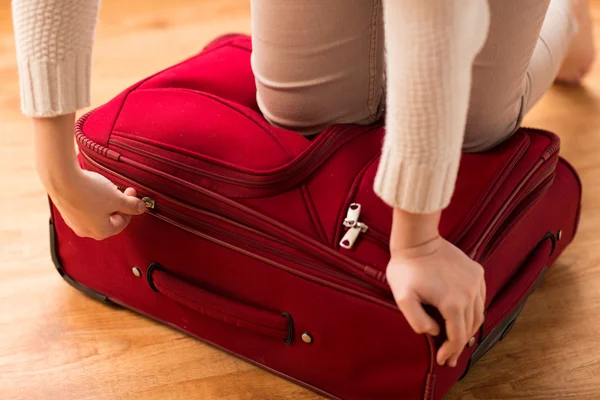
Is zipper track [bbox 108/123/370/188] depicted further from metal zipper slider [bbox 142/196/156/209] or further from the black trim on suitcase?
the black trim on suitcase

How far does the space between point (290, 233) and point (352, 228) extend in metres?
0.07

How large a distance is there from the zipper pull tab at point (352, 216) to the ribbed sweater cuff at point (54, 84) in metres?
0.30

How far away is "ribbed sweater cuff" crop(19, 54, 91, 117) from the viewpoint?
0.75 m

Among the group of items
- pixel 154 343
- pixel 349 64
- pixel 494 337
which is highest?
pixel 349 64

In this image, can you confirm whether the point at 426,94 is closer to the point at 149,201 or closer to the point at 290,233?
the point at 290,233

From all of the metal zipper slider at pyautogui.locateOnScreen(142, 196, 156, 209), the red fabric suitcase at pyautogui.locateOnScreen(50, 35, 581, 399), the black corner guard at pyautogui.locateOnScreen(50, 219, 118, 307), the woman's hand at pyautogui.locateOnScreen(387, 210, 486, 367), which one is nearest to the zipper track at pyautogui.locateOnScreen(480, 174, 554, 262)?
the red fabric suitcase at pyautogui.locateOnScreen(50, 35, 581, 399)

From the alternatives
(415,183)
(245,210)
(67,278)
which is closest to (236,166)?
(245,210)

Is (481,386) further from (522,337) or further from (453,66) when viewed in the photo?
(453,66)

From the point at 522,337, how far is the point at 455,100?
1.51ft

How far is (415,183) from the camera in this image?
2.20 feet

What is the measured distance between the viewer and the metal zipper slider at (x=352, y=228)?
796 mm

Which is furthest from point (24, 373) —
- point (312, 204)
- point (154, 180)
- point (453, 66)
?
point (453, 66)

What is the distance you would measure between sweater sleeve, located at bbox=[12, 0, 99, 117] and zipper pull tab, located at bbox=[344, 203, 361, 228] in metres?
0.30

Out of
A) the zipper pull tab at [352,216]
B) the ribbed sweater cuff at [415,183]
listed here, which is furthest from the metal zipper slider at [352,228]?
the ribbed sweater cuff at [415,183]
